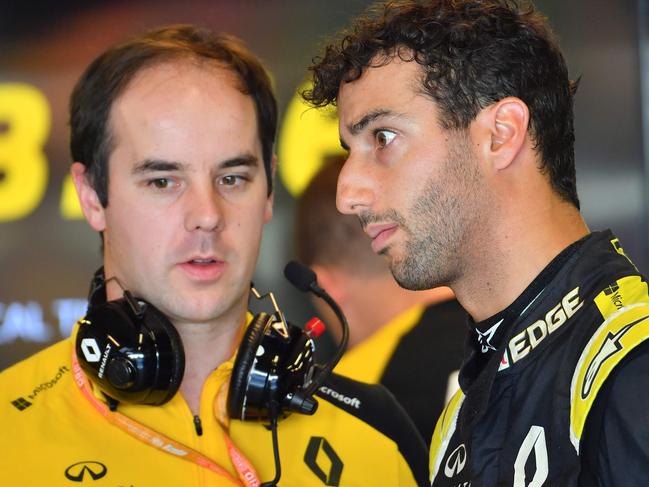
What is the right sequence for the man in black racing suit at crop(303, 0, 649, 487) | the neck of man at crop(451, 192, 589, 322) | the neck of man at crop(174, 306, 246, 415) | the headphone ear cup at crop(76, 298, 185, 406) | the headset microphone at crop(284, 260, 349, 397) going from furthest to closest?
the neck of man at crop(174, 306, 246, 415) < the headset microphone at crop(284, 260, 349, 397) < the headphone ear cup at crop(76, 298, 185, 406) < the neck of man at crop(451, 192, 589, 322) < the man in black racing suit at crop(303, 0, 649, 487)

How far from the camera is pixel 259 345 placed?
6.10 ft

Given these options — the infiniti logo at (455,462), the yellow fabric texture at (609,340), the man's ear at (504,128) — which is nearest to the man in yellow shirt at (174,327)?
the infiniti logo at (455,462)

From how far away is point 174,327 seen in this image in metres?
1.88

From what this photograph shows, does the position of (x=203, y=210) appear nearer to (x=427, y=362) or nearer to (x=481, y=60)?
(x=481, y=60)

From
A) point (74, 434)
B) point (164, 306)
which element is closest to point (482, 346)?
point (164, 306)

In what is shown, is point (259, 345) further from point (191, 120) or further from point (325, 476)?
point (191, 120)

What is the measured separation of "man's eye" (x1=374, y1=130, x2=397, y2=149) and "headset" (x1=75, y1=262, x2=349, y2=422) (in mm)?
359

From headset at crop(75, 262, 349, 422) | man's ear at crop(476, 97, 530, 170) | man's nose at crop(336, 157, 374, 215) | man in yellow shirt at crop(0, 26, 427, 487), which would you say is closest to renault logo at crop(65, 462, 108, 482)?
man in yellow shirt at crop(0, 26, 427, 487)

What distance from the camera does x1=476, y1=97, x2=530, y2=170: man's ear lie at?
1614 mm

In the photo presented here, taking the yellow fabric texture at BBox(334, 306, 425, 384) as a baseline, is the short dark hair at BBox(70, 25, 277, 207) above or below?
above

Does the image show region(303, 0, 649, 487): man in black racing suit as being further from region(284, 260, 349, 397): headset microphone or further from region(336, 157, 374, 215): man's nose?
region(284, 260, 349, 397): headset microphone

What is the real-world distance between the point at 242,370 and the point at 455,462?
1.39 ft

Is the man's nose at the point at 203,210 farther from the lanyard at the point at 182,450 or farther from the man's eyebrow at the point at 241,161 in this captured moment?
the lanyard at the point at 182,450

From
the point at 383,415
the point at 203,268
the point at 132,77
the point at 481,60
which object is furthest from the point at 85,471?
the point at 481,60
